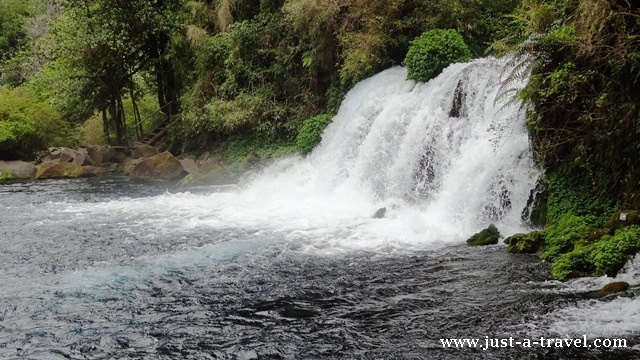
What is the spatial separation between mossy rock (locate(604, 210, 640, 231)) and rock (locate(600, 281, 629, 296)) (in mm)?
1597

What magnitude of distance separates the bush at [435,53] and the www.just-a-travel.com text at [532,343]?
34.7ft

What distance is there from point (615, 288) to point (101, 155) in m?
23.5

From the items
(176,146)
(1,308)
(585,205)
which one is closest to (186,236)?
(1,308)

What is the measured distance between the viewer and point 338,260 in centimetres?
999

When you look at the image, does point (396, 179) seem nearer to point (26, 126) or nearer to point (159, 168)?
point (159, 168)

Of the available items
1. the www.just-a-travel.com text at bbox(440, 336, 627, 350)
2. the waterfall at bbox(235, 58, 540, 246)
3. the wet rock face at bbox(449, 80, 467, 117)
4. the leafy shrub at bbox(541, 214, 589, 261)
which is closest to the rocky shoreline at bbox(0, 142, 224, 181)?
the waterfall at bbox(235, 58, 540, 246)

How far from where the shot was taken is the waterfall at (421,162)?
11.5 m

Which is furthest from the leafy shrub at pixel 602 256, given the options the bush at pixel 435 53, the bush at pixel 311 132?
the bush at pixel 311 132

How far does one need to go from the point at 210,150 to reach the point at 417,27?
398 inches

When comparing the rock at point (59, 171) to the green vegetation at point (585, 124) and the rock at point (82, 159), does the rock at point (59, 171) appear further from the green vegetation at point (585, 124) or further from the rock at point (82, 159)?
the green vegetation at point (585, 124)

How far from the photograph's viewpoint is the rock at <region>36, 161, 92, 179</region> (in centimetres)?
2447

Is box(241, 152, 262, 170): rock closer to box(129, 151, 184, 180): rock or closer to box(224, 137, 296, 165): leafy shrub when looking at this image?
box(224, 137, 296, 165): leafy shrub

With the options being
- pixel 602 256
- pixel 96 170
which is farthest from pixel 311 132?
pixel 602 256

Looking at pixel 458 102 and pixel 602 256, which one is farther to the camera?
pixel 458 102
